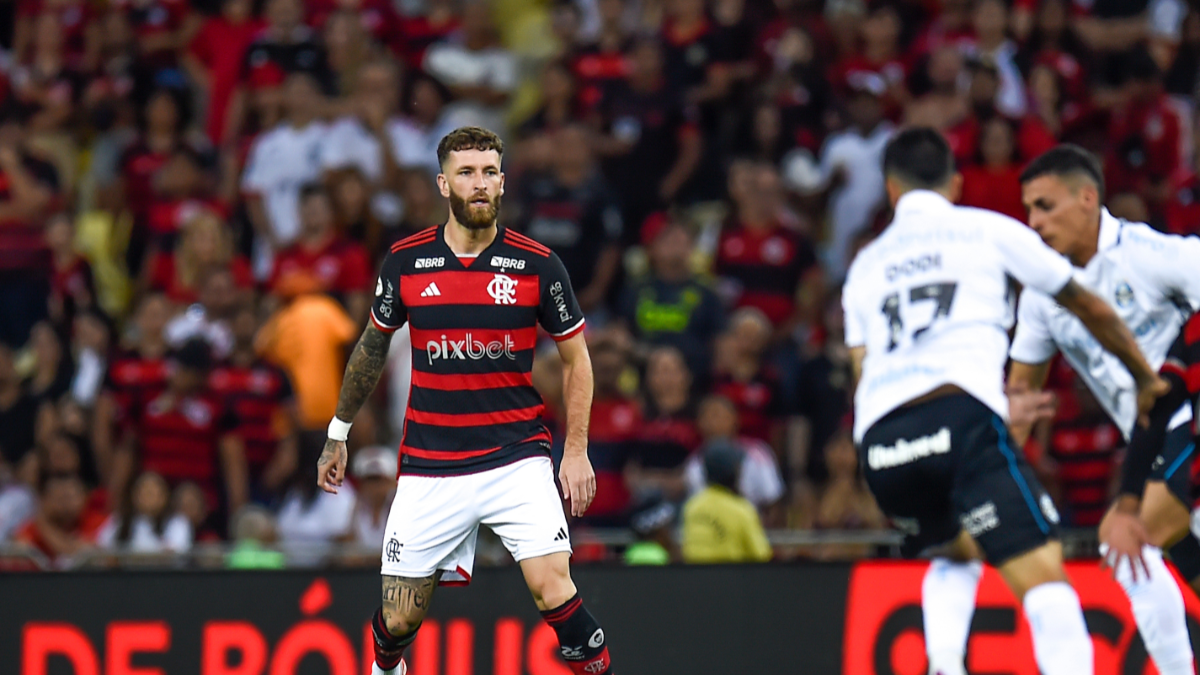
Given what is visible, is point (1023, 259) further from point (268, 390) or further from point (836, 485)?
point (268, 390)

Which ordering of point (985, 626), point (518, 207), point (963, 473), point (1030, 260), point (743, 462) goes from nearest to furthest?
point (963, 473) < point (1030, 260) < point (985, 626) < point (743, 462) < point (518, 207)

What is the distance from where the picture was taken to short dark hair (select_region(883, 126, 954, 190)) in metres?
6.68

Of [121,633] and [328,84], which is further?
[328,84]

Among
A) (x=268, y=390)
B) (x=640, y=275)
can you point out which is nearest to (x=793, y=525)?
(x=640, y=275)

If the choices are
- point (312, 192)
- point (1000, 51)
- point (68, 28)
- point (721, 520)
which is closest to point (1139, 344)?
point (721, 520)

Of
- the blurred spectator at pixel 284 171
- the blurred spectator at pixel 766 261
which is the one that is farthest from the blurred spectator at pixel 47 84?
the blurred spectator at pixel 766 261

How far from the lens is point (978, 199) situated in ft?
40.1

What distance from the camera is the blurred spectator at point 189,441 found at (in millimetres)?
12016

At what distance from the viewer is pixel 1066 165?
7020 mm

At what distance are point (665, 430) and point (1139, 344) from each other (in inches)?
184

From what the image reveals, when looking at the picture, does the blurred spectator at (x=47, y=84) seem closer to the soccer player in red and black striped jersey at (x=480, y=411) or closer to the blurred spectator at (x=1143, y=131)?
the soccer player in red and black striped jersey at (x=480, y=411)

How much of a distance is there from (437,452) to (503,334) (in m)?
0.59

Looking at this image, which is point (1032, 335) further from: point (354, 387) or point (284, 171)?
point (284, 171)

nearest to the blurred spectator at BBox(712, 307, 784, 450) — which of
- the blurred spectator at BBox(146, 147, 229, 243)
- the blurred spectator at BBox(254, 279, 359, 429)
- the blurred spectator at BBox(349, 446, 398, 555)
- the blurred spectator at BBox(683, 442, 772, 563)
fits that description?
the blurred spectator at BBox(683, 442, 772, 563)
